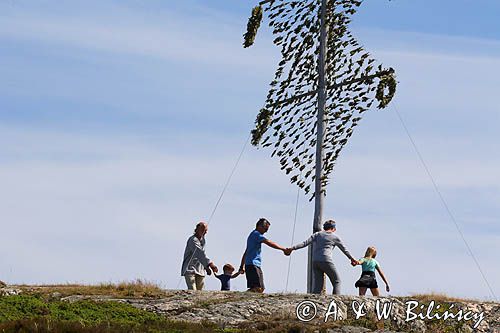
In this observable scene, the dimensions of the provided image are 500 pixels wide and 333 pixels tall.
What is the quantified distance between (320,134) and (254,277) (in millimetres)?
6148

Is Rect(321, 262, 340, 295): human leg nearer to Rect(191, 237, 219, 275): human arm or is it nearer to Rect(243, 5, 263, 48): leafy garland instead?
Rect(191, 237, 219, 275): human arm

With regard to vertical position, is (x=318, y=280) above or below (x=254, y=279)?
above

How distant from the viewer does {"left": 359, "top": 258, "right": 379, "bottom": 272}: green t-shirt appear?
2458 centimetres

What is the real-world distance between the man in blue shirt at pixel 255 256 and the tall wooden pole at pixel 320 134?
11.8 feet

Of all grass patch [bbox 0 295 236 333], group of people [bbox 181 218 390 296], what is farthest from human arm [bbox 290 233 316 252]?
grass patch [bbox 0 295 236 333]

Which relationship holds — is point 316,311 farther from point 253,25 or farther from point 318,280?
point 253,25

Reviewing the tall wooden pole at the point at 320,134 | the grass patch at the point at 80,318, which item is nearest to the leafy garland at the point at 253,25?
the tall wooden pole at the point at 320,134

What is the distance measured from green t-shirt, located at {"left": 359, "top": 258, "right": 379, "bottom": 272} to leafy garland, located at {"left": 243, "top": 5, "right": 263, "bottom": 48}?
26.5 feet

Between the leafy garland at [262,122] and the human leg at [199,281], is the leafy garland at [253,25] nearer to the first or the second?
the leafy garland at [262,122]

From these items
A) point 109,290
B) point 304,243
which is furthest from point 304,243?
point 109,290

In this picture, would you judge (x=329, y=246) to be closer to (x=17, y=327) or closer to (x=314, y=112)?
(x=314, y=112)

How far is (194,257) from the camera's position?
24531 millimetres

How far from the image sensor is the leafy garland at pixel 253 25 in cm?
2963

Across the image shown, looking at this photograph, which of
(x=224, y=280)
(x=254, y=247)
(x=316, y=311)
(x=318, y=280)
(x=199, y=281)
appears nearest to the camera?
(x=316, y=311)
